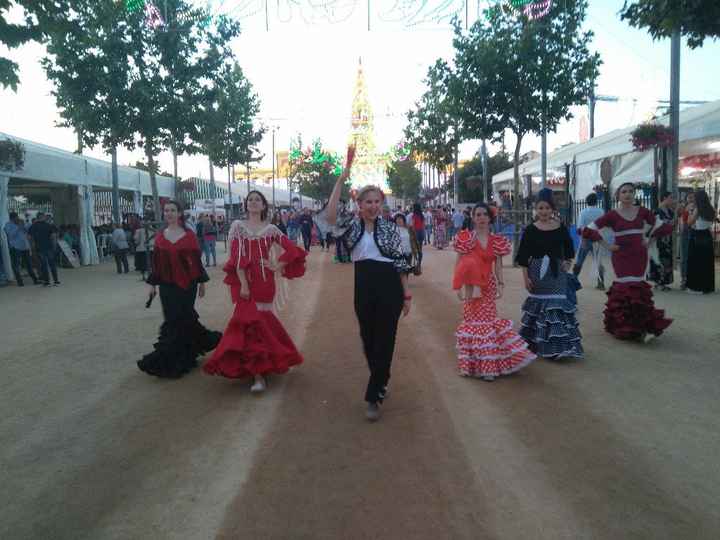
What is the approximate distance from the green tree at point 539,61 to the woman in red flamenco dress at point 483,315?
10459 millimetres

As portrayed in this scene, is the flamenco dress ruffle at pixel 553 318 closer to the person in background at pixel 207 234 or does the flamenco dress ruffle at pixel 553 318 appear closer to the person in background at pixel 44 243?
the person in background at pixel 44 243

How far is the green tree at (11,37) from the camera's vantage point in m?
6.82

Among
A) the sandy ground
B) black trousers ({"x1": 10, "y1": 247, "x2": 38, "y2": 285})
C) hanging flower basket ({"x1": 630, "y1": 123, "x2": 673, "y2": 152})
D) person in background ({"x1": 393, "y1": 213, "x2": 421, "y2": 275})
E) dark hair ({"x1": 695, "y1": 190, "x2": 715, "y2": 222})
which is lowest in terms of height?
the sandy ground

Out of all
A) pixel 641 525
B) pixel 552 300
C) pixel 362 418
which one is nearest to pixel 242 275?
pixel 362 418

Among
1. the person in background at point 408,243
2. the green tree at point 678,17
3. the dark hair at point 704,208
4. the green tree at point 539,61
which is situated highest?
the green tree at point 539,61

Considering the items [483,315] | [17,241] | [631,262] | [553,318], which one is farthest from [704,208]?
[17,241]

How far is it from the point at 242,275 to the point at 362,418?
6.31 ft

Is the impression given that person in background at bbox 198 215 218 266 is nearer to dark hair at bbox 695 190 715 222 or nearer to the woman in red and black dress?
the woman in red and black dress

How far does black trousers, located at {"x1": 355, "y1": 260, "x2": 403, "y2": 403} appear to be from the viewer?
16.9 feet

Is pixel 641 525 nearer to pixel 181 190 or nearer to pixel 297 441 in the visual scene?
pixel 297 441

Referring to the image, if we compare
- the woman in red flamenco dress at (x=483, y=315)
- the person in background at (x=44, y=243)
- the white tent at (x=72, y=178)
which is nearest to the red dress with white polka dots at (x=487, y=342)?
the woman in red flamenco dress at (x=483, y=315)

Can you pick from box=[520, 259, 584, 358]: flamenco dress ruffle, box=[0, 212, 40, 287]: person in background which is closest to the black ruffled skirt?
box=[520, 259, 584, 358]: flamenco dress ruffle

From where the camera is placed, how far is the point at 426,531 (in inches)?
132

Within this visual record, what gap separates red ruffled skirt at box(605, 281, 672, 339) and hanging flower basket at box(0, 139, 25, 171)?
1583cm
